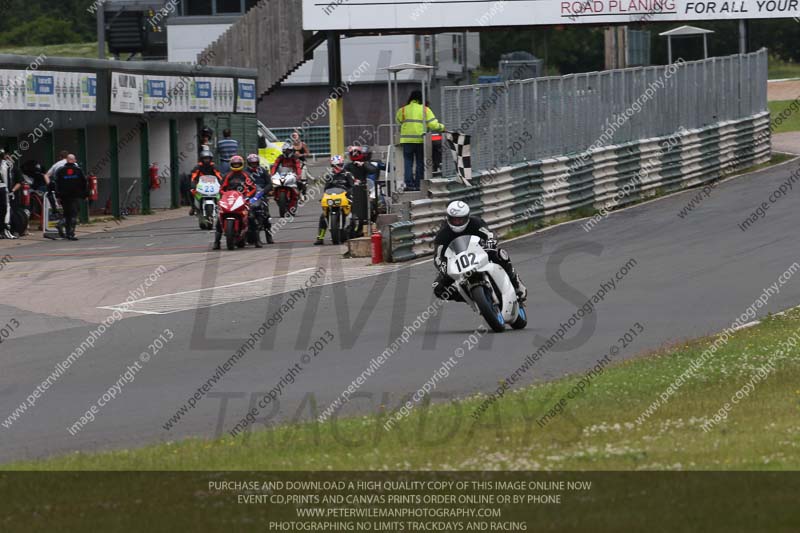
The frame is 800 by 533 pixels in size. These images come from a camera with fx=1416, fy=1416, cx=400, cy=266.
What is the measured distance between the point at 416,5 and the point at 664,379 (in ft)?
80.7

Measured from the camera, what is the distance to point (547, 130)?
27.2 metres

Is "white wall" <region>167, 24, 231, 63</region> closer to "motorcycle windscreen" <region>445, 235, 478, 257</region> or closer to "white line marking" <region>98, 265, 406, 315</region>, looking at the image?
"white line marking" <region>98, 265, 406, 315</region>

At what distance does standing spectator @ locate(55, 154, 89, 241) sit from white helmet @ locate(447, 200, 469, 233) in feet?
44.6

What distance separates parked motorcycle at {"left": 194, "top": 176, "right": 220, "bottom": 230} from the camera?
27.0 m

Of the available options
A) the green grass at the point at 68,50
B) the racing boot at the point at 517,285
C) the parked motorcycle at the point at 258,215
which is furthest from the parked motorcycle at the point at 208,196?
the green grass at the point at 68,50

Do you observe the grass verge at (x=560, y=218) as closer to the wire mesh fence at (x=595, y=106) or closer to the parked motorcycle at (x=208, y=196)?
the wire mesh fence at (x=595, y=106)

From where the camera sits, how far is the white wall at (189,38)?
52688 mm

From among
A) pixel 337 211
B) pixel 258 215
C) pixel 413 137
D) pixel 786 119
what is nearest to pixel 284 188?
pixel 258 215

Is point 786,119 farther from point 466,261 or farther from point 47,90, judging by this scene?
point 466,261

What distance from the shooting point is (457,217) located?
14883mm

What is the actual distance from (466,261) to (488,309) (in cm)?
56

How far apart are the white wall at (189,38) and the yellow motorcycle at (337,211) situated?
29.6 meters

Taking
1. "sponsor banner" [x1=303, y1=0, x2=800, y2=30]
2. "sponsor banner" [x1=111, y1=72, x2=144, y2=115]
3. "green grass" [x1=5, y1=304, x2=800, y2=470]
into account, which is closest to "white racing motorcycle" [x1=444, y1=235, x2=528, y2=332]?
"green grass" [x1=5, y1=304, x2=800, y2=470]
